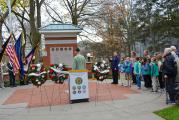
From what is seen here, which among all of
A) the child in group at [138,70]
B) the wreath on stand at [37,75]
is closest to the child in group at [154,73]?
the child in group at [138,70]

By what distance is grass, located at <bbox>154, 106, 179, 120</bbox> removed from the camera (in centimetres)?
1012

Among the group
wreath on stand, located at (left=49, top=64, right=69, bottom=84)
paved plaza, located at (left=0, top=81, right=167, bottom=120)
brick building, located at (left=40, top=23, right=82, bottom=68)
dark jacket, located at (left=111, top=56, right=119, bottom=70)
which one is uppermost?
brick building, located at (left=40, top=23, right=82, bottom=68)

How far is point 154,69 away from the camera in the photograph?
1617cm

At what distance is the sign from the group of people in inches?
119

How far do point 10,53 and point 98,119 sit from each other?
7355 millimetres

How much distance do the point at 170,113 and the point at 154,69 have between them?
18.5 feet

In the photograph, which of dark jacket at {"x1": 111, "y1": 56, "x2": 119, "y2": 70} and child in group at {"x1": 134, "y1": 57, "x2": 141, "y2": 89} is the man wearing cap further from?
dark jacket at {"x1": 111, "y1": 56, "x2": 119, "y2": 70}

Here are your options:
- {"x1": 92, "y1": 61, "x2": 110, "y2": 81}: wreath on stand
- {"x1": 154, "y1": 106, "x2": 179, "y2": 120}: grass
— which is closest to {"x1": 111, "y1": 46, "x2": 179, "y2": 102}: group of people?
{"x1": 154, "y1": 106, "x2": 179, "y2": 120}: grass

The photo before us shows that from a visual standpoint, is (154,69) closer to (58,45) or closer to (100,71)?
(100,71)

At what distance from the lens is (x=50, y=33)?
86.8 ft

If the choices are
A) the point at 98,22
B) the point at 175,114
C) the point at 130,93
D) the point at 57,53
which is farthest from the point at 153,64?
the point at 98,22

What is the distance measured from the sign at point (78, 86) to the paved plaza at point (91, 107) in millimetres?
390

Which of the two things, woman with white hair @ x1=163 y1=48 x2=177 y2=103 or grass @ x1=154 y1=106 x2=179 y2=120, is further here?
woman with white hair @ x1=163 y1=48 x2=177 y2=103

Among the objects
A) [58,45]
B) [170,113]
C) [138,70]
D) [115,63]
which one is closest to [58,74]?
[138,70]
